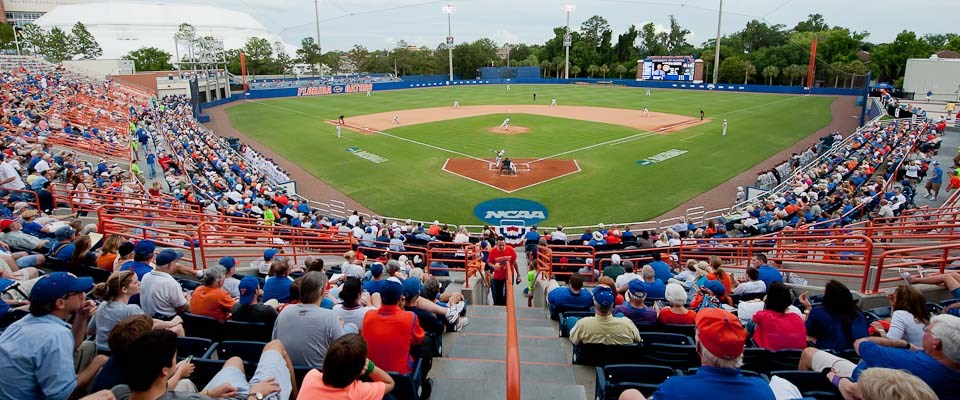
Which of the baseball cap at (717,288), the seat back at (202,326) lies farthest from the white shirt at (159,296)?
the baseball cap at (717,288)

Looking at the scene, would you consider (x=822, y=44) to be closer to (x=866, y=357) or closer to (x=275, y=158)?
(x=275, y=158)

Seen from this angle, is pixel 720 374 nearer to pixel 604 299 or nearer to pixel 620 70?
pixel 604 299

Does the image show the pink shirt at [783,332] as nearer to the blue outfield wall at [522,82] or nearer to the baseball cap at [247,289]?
the baseball cap at [247,289]

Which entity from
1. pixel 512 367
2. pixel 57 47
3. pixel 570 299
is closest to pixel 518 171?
pixel 570 299

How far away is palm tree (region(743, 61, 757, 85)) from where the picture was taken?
287 feet

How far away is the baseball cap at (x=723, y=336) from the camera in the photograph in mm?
3145

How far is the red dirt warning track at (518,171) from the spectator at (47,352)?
20.7 metres

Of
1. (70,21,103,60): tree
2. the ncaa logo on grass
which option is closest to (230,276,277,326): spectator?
the ncaa logo on grass

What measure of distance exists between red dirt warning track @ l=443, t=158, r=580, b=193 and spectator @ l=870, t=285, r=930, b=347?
19.4 m

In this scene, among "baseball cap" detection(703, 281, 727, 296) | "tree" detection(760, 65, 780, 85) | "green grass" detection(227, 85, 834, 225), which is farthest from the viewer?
"tree" detection(760, 65, 780, 85)

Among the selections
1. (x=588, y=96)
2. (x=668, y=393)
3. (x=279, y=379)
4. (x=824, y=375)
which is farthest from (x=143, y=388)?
(x=588, y=96)

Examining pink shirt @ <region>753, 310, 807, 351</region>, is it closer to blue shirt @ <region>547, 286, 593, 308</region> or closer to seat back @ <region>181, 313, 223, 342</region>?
blue shirt @ <region>547, 286, 593, 308</region>

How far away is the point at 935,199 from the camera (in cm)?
1888

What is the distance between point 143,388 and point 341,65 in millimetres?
121181
